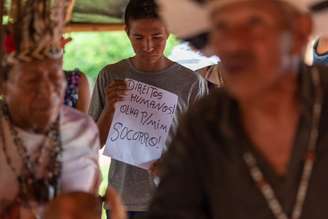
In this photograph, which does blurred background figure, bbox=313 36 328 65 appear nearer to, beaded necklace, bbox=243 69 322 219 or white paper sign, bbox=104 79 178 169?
white paper sign, bbox=104 79 178 169

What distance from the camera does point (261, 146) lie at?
162 centimetres

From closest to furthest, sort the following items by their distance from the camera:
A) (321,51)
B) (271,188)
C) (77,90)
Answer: (271,188)
(77,90)
(321,51)

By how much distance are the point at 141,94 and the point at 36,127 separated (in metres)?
1.04

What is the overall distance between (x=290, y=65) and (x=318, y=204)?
26cm

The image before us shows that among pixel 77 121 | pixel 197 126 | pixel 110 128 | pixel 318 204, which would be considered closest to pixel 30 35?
pixel 77 121

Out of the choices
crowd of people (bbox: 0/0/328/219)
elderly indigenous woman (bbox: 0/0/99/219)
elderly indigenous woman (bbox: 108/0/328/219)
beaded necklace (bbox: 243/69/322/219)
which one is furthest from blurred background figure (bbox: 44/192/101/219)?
beaded necklace (bbox: 243/69/322/219)

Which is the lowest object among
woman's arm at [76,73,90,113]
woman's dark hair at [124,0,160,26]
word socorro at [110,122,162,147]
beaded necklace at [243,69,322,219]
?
word socorro at [110,122,162,147]

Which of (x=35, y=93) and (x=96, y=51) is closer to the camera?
(x=35, y=93)

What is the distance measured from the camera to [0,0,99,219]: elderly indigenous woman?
1925 mm

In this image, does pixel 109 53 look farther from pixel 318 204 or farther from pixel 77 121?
pixel 318 204

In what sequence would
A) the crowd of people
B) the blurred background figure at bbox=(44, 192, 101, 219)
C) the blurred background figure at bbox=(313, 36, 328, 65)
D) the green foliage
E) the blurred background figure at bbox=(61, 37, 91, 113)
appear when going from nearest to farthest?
the crowd of people → the blurred background figure at bbox=(44, 192, 101, 219) → the blurred background figure at bbox=(61, 37, 91, 113) → the blurred background figure at bbox=(313, 36, 328, 65) → the green foliage

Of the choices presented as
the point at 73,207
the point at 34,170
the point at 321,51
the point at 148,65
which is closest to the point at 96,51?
the point at 321,51

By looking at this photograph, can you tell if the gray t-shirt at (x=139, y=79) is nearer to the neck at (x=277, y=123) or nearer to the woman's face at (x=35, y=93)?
the woman's face at (x=35, y=93)

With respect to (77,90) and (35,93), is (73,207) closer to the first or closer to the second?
(35,93)
